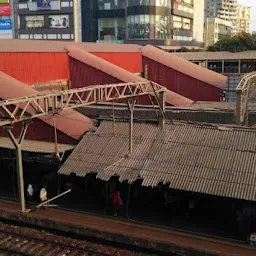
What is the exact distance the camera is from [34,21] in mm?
95125

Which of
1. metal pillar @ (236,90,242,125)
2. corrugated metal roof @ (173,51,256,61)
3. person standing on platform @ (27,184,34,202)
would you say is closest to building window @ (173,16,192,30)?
corrugated metal roof @ (173,51,256,61)

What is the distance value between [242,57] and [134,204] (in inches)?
1604

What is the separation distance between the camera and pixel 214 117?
22844 millimetres

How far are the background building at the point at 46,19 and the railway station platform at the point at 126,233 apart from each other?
81577 millimetres

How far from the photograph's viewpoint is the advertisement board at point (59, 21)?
93.8 metres

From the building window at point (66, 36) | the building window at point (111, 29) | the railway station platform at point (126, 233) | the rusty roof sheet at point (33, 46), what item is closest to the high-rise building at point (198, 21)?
the building window at point (111, 29)

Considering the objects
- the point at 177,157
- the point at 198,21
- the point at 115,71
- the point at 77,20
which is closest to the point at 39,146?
the point at 177,157

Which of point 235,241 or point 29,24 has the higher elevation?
point 29,24

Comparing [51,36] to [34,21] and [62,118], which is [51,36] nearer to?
[34,21]

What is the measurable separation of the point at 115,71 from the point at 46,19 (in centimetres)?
6901

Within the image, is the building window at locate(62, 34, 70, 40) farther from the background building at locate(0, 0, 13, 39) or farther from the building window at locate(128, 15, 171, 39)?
the building window at locate(128, 15, 171, 39)

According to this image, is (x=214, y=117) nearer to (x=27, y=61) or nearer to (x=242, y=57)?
(x=27, y=61)

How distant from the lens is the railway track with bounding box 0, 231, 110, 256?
14266 millimetres

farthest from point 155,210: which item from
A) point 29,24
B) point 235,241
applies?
point 29,24
